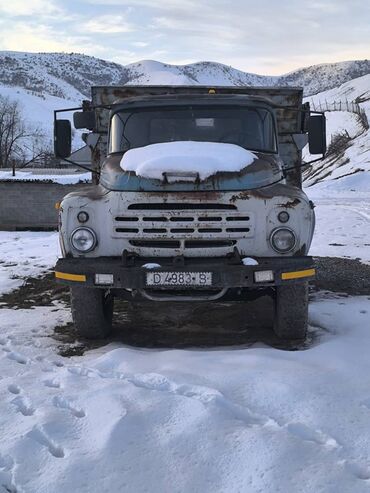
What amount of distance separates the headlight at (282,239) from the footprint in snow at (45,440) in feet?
7.93

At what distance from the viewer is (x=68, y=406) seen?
3.60 metres

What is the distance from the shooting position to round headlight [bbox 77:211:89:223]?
15.7ft

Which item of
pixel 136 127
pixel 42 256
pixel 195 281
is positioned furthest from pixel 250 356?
pixel 42 256

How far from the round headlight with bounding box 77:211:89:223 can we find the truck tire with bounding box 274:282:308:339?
182 cm

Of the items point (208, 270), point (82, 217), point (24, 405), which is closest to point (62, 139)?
point (82, 217)

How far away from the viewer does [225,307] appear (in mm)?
6512

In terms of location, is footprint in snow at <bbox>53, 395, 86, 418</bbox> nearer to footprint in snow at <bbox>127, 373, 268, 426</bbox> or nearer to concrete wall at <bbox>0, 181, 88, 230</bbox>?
footprint in snow at <bbox>127, 373, 268, 426</bbox>

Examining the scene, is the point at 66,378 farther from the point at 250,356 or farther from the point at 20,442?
the point at 250,356

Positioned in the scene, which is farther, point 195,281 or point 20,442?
point 195,281

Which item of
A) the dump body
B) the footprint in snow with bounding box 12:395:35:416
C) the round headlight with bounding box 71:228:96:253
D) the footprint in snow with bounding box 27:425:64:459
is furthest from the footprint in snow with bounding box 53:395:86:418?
the dump body

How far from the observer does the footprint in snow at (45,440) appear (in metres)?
3.00

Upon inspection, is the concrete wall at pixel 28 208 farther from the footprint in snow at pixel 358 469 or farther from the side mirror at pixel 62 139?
the footprint in snow at pixel 358 469

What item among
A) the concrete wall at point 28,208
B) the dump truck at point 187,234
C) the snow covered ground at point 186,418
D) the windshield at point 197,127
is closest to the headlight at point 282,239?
the dump truck at point 187,234

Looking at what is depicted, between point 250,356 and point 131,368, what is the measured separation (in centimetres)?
96
